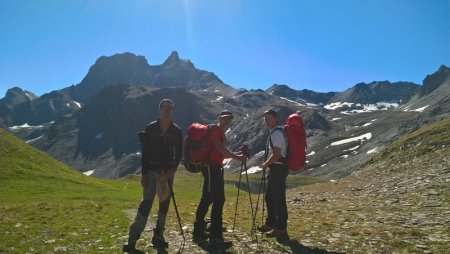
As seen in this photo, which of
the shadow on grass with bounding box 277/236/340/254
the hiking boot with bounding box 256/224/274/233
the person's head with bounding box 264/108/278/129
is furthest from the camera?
the hiking boot with bounding box 256/224/274/233

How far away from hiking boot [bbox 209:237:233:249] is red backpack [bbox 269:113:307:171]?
10.8 feet

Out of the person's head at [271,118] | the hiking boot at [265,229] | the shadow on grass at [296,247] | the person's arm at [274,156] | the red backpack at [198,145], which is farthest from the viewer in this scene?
the hiking boot at [265,229]

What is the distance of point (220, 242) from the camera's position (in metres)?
12.4

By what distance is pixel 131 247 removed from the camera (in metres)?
11.7

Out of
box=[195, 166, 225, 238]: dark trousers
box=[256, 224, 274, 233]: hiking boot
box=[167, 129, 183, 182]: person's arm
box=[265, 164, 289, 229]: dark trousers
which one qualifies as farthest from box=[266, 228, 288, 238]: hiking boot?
box=[167, 129, 183, 182]: person's arm

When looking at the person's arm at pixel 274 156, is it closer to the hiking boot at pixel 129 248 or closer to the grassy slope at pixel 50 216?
the hiking boot at pixel 129 248

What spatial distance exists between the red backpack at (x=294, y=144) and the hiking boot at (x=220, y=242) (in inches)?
129

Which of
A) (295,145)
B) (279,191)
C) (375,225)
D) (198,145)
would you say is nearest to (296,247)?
(279,191)

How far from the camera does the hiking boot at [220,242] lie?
12.2m

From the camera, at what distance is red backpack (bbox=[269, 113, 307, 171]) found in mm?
13602

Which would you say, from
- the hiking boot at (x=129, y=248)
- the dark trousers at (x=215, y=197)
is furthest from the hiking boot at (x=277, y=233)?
the hiking boot at (x=129, y=248)

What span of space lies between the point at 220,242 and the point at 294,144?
410cm

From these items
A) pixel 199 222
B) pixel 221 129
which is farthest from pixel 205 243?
pixel 221 129

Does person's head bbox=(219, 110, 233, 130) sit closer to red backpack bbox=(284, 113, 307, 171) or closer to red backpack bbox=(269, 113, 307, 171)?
red backpack bbox=(269, 113, 307, 171)
